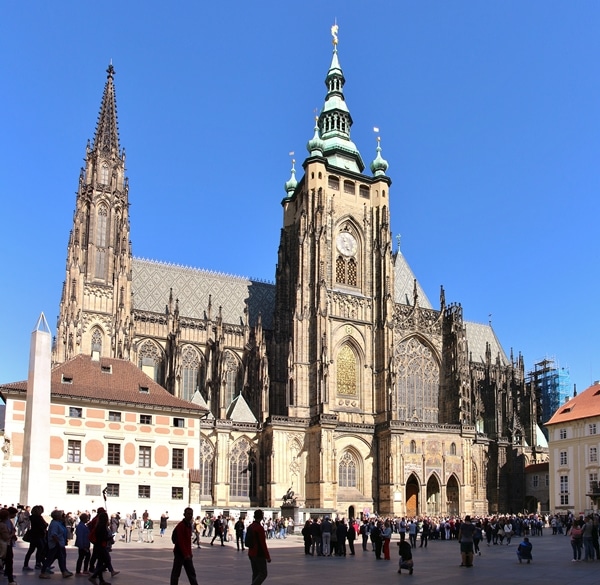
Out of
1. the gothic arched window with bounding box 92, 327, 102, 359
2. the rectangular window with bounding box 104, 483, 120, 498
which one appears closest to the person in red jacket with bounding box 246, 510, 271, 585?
the rectangular window with bounding box 104, 483, 120, 498

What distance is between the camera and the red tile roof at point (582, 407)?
6084cm

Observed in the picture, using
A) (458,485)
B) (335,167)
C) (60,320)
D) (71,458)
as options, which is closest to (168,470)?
(71,458)

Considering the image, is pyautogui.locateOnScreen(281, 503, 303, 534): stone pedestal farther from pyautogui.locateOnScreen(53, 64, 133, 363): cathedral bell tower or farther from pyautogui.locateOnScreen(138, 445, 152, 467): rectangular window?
pyautogui.locateOnScreen(53, 64, 133, 363): cathedral bell tower

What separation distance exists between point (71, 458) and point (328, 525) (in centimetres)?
1894

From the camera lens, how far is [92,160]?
Result: 63.8 metres

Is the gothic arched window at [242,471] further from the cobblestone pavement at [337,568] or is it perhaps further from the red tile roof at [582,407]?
the cobblestone pavement at [337,568]

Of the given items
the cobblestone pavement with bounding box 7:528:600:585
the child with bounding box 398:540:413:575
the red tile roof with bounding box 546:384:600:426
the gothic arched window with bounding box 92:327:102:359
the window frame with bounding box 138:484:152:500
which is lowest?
the cobblestone pavement with bounding box 7:528:600:585

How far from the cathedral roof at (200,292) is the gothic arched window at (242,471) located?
38.5 feet

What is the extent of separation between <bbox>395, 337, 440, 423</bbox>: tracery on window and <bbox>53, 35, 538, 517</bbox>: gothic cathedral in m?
0.12

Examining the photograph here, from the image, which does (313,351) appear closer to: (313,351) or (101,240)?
(313,351)

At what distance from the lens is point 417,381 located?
223 ft

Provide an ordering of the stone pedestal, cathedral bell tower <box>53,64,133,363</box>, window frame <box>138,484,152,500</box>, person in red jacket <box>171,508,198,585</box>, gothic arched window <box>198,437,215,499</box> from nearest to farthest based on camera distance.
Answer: person in red jacket <box>171,508,198,585</box>
window frame <box>138,484,152,500</box>
the stone pedestal
gothic arched window <box>198,437,215,499</box>
cathedral bell tower <box>53,64,133,363</box>

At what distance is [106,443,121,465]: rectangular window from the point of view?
143 feet

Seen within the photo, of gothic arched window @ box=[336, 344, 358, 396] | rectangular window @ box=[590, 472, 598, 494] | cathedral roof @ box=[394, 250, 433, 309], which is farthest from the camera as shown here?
cathedral roof @ box=[394, 250, 433, 309]
